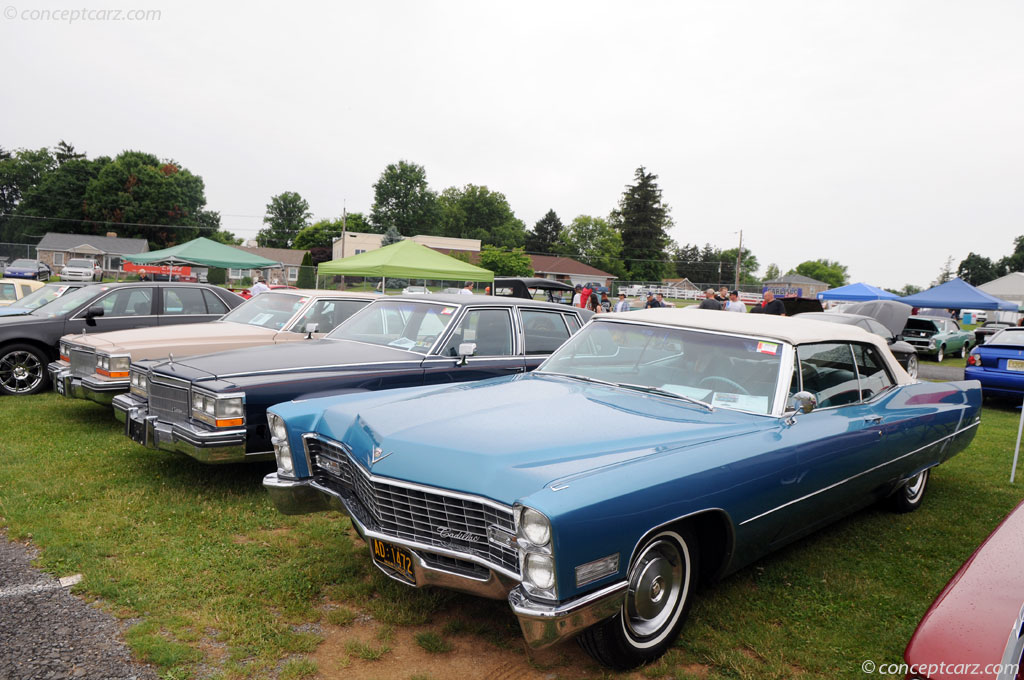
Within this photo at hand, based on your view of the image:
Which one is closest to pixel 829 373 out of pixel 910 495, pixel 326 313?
pixel 910 495

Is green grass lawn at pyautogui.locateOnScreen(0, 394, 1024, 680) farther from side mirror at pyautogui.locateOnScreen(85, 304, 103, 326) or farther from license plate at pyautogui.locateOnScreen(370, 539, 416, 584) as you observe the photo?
side mirror at pyautogui.locateOnScreen(85, 304, 103, 326)

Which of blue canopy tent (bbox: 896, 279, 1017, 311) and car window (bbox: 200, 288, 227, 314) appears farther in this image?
blue canopy tent (bbox: 896, 279, 1017, 311)

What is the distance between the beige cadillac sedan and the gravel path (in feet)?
10.0

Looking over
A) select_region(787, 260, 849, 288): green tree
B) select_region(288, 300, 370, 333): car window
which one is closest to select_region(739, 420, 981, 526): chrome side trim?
select_region(288, 300, 370, 333): car window

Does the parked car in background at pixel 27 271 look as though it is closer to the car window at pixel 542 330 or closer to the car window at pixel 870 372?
the car window at pixel 542 330

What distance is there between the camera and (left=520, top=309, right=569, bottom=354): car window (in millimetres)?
6098

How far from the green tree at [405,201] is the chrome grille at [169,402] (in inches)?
3335

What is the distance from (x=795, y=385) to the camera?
11.6 feet

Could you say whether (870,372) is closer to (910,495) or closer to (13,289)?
(910,495)

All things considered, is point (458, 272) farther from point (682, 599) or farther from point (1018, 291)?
point (1018, 291)

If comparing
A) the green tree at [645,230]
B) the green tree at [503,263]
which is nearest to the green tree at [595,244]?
the green tree at [645,230]

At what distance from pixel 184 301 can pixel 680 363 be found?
25.3 feet

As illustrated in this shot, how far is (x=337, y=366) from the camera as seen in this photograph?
4.98 m

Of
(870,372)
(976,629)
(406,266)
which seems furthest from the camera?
(406,266)
